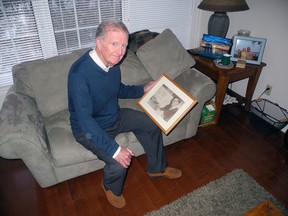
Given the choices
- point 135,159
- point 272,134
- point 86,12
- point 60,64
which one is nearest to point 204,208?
point 135,159

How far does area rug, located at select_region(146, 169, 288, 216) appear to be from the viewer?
155 centimetres

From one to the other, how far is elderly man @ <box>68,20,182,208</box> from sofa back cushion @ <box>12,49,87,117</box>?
1.10ft

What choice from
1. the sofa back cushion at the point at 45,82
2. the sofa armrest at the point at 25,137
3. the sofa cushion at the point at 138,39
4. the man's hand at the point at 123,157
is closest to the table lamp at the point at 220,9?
the sofa cushion at the point at 138,39

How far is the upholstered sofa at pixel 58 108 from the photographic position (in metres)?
1.43

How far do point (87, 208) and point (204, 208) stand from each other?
86 centimetres

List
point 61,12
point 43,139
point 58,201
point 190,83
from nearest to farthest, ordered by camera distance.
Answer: point 43,139 < point 58,201 < point 190,83 < point 61,12

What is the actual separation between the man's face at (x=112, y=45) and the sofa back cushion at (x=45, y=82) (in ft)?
1.99

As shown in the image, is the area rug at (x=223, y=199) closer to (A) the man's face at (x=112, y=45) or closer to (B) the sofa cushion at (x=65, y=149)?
(B) the sofa cushion at (x=65, y=149)

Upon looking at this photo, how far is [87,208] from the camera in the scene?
160 cm

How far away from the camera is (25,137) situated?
1366mm

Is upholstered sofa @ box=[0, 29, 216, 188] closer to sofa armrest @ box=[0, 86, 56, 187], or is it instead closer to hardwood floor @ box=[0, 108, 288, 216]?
sofa armrest @ box=[0, 86, 56, 187]

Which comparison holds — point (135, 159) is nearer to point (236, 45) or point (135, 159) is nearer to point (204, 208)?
point (204, 208)

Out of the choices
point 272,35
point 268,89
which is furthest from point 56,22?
point 268,89

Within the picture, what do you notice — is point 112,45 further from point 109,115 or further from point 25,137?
point 25,137
